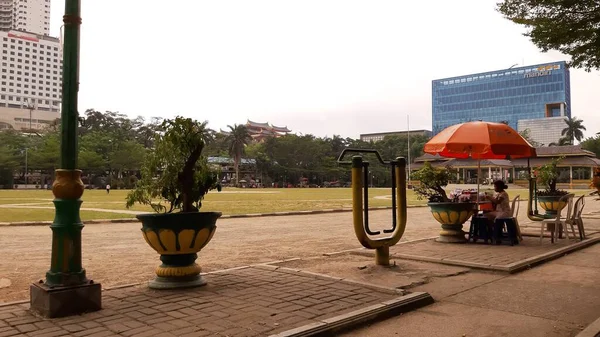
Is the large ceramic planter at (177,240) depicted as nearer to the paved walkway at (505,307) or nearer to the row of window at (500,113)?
the paved walkway at (505,307)

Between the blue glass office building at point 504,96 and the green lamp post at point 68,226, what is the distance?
13289 centimetres

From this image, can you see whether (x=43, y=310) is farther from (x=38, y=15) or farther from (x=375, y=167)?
(x=38, y=15)

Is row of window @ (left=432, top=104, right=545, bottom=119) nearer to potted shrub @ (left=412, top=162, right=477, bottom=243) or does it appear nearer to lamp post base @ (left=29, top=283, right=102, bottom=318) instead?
potted shrub @ (left=412, top=162, right=477, bottom=243)

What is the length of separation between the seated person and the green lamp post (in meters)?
7.28

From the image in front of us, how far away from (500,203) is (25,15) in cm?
18336

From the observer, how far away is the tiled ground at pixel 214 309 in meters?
3.78

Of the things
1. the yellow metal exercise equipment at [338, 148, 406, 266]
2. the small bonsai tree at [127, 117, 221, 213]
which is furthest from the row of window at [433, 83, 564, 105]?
the small bonsai tree at [127, 117, 221, 213]

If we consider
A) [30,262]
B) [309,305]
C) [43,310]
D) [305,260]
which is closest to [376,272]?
[305,260]

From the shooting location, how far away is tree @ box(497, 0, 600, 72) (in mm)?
8656

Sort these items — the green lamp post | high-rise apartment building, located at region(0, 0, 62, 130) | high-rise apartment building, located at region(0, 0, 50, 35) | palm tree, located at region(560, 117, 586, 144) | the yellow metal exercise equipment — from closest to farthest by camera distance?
the green lamp post → the yellow metal exercise equipment → palm tree, located at region(560, 117, 586, 144) → high-rise apartment building, located at region(0, 0, 62, 130) → high-rise apartment building, located at region(0, 0, 50, 35)

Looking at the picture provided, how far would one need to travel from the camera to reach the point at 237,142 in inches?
3430

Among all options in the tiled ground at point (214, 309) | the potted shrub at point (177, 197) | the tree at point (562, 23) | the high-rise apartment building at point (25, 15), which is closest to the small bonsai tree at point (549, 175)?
the tree at point (562, 23)

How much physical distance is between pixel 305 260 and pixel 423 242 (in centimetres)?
308

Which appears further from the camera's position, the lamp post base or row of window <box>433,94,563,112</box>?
row of window <box>433,94,563,112</box>
